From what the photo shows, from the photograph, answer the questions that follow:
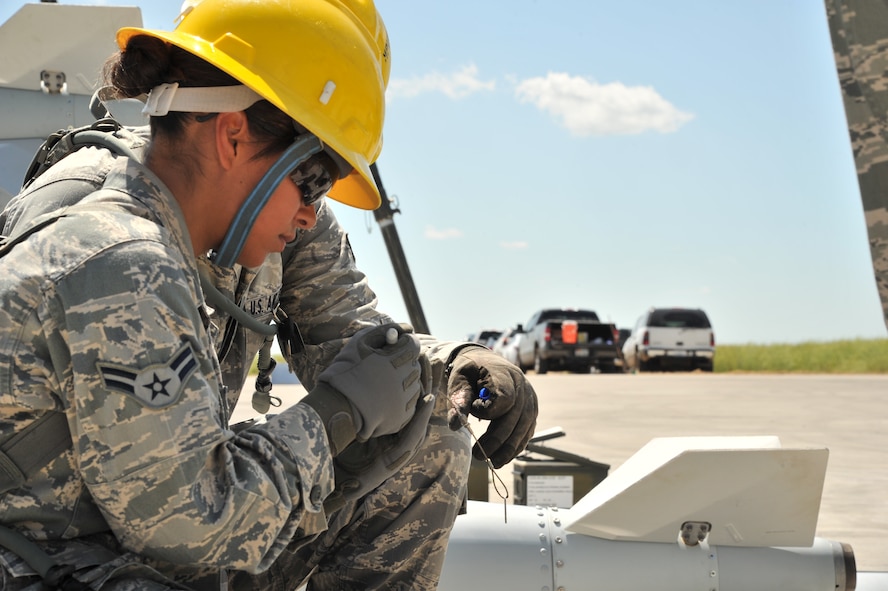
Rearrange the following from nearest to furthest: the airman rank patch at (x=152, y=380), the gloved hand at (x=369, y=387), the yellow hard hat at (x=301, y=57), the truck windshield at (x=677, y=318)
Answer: the airman rank patch at (x=152, y=380)
the gloved hand at (x=369, y=387)
the yellow hard hat at (x=301, y=57)
the truck windshield at (x=677, y=318)

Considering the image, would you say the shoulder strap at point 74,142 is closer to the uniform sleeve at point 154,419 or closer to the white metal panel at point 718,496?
the uniform sleeve at point 154,419

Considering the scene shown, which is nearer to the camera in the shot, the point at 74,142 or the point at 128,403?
the point at 128,403

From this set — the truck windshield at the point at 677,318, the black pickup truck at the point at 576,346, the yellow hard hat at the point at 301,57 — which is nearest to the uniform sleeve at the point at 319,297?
the yellow hard hat at the point at 301,57

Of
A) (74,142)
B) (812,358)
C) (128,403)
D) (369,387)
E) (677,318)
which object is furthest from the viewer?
(677,318)

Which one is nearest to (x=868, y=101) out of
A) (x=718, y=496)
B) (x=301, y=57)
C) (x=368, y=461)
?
(x=718, y=496)

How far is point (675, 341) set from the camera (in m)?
24.0

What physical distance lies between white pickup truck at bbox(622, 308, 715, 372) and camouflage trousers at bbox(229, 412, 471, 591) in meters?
21.7

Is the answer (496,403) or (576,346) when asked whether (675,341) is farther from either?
(496,403)

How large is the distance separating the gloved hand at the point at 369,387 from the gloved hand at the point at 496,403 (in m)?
0.56

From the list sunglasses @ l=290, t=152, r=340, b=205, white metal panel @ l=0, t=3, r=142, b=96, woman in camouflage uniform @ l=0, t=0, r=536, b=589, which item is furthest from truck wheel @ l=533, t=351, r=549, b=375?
sunglasses @ l=290, t=152, r=340, b=205

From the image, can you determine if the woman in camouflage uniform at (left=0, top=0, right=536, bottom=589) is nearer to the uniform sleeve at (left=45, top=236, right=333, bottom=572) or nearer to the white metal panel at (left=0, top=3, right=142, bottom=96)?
the uniform sleeve at (left=45, top=236, right=333, bottom=572)

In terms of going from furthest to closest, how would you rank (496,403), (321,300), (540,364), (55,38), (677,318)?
(677,318), (540,364), (55,38), (321,300), (496,403)

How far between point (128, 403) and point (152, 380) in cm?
5

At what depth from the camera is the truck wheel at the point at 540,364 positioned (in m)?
23.3
